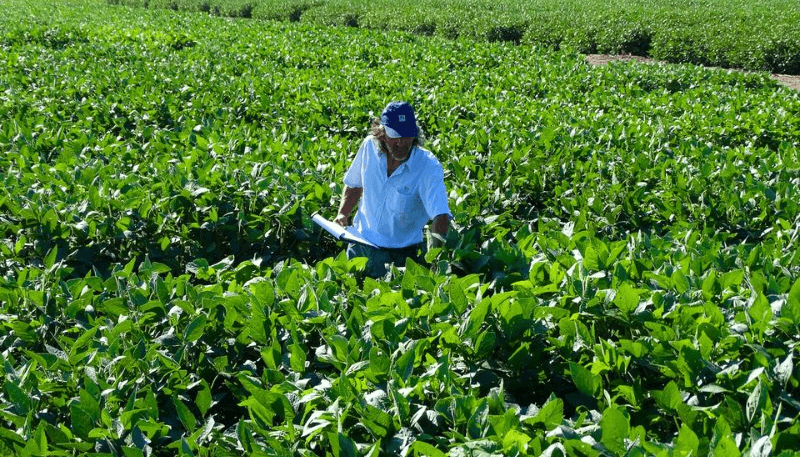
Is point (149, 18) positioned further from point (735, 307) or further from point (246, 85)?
point (735, 307)

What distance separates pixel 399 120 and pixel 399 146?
194mm

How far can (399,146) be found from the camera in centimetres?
420

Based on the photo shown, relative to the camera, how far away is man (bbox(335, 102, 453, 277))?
4.11 m

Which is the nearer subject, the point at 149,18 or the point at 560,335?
the point at 560,335

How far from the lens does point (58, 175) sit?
5684mm

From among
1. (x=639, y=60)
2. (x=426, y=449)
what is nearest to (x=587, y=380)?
(x=426, y=449)

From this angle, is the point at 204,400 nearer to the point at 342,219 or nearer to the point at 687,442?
the point at 687,442

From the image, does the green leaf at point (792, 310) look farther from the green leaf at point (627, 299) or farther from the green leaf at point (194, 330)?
the green leaf at point (194, 330)

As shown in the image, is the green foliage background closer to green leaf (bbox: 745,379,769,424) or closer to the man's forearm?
green leaf (bbox: 745,379,769,424)

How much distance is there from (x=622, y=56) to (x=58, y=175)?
19774 mm

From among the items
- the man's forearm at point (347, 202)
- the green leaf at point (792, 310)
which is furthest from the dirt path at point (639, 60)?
the green leaf at point (792, 310)

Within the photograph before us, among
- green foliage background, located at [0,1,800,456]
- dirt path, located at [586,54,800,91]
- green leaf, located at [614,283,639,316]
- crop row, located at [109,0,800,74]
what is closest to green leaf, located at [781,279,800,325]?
green foliage background, located at [0,1,800,456]

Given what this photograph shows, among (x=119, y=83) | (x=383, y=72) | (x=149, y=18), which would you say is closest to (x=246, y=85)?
(x=119, y=83)

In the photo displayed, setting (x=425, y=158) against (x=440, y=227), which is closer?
(x=440, y=227)
